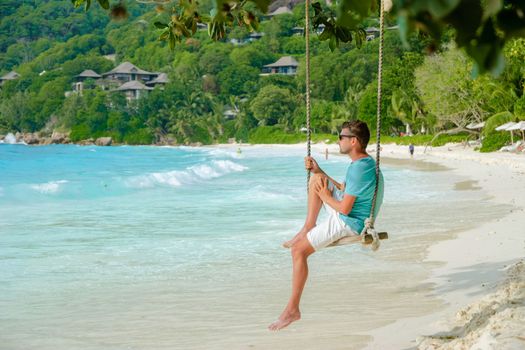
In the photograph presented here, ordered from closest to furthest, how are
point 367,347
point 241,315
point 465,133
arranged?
1. point 367,347
2. point 241,315
3. point 465,133

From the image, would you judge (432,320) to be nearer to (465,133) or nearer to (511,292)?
(511,292)

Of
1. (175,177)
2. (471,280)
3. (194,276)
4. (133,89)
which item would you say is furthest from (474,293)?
(133,89)

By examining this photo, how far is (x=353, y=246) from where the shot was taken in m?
10.6

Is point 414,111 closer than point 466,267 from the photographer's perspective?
No

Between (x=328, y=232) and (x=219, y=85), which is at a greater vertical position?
(x=219, y=85)

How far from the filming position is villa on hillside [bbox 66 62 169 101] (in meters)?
133

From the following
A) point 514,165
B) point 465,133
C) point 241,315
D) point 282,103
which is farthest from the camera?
point 282,103

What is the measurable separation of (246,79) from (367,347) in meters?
120

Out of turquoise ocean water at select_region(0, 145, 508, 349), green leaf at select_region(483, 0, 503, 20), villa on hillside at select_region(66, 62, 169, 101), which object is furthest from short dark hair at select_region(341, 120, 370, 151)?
villa on hillside at select_region(66, 62, 169, 101)

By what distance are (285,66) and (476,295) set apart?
407ft

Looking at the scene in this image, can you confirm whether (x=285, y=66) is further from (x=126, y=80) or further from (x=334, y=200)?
(x=334, y=200)

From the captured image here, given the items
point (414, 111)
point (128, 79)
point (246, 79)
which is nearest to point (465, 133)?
point (414, 111)

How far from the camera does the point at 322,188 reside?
5227 mm

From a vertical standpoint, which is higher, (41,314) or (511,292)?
(511,292)
